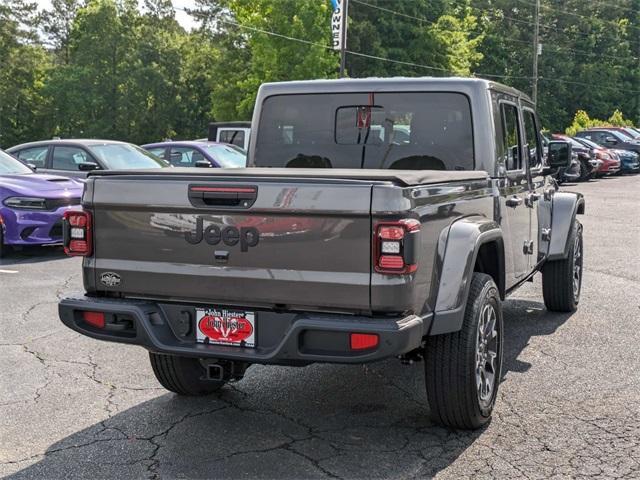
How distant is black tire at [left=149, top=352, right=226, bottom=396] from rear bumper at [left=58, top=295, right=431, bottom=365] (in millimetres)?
737

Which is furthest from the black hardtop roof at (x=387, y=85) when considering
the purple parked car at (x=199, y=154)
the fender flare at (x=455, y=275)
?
the purple parked car at (x=199, y=154)

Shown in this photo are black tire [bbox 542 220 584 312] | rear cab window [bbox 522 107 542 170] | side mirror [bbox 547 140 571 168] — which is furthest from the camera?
black tire [bbox 542 220 584 312]

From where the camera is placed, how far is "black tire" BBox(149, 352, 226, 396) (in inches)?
194

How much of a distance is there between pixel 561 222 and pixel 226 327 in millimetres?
3907

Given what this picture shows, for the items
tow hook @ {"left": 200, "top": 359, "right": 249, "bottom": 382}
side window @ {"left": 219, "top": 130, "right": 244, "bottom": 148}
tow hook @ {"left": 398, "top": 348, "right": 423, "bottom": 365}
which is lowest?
tow hook @ {"left": 200, "top": 359, "right": 249, "bottom": 382}

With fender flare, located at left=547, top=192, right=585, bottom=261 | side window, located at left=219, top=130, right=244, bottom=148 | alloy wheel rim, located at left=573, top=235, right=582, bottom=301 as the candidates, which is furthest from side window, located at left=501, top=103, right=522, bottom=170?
side window, located at left=219, top=130, right=244, bottom=148

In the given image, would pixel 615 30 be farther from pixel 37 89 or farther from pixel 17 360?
pixel 17 360

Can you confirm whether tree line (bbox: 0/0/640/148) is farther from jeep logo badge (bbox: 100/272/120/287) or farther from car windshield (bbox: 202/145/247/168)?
jeep logo badge (bbox: 100/272/120/287)

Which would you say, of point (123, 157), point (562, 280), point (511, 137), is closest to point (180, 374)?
point (511, 137)

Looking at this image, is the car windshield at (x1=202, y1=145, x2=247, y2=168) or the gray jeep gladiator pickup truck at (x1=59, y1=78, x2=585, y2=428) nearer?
the gray jeep gladiator pickup truck at (x1=59, y1=78, x2=585, y2=428)

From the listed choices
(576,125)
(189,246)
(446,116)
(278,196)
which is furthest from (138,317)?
(576,125)

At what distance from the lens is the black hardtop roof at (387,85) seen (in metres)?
5.39

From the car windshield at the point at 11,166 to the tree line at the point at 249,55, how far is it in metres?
30.3

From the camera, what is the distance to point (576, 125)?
4809 centimetres
